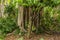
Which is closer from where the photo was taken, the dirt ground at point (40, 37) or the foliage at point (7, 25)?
the dirt ground at point (40, 37)

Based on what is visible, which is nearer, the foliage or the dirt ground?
A: the dirt ground

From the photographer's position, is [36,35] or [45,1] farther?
[36,35]

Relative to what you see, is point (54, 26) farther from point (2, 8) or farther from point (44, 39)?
point (2, 8)

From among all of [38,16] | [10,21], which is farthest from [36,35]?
[10,21]

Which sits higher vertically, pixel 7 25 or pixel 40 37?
pixel 7 25

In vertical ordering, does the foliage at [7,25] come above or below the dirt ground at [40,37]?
above

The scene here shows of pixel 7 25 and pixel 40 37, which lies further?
pixel 7 25

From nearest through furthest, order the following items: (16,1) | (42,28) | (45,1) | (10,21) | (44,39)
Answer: (16,1) → (45,1) → (44,39) → (42,28) → (10,21)

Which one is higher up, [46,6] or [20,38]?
[46,6]

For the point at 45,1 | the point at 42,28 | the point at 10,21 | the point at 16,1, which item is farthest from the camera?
the point at 10,21

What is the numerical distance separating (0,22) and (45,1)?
3.05 meters

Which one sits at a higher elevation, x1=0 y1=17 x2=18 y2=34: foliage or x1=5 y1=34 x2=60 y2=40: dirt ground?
x1=0 y1=17 x2=18 y2=34: foliage

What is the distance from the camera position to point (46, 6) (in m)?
6.14

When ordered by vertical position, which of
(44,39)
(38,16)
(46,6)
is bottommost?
(44,39)
